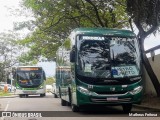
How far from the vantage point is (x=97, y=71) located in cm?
1519

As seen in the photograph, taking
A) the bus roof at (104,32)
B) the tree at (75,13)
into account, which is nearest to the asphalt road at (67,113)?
the bus roof at (104,32)

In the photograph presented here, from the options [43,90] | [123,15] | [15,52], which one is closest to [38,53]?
[43,90]

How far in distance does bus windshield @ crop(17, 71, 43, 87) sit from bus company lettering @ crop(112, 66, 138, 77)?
23852 mm

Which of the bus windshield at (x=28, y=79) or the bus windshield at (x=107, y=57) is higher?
the bus windshield at (x=107, y=57)

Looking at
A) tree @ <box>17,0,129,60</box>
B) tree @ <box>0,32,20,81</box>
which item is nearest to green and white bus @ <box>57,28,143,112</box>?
tree @ <box>17,0,129,60</box>

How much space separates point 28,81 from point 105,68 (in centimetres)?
2391

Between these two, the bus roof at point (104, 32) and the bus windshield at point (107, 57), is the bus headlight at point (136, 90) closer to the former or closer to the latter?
the bus windshield at point (107, 57)

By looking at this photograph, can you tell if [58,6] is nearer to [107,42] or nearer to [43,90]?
[107,42]

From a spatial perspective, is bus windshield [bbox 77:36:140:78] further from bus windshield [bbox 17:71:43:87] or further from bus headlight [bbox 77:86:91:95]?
bus windshield [bbox 17:71:43:87]

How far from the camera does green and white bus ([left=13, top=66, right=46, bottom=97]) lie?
3822 cm

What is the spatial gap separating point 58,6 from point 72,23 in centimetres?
654

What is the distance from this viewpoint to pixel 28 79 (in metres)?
38.4

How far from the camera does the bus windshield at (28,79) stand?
38.2 meters

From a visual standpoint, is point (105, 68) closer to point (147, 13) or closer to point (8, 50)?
point (147, 13)
